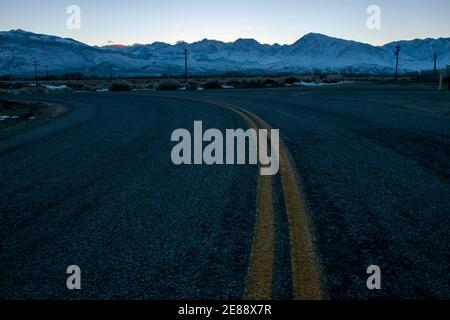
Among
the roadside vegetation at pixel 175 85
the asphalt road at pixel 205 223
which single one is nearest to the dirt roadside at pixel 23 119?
the asphalt road at pixel 205 223

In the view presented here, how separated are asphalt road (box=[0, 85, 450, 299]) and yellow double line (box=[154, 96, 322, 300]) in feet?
0.12

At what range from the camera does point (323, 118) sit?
1130 centimetres

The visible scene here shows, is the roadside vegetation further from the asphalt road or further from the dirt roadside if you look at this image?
the asphalt road

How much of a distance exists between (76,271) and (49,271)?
18 centimetres

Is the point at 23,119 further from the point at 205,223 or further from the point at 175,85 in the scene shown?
the point at 175,85

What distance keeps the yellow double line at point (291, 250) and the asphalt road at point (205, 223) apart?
0.04m

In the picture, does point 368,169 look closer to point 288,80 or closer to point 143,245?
point 143,245

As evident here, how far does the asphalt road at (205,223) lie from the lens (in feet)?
7.86

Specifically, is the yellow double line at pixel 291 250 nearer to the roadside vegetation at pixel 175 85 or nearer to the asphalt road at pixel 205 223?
the asphalt road at pixel 205 223

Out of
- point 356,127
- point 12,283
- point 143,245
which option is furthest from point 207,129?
point 12,283

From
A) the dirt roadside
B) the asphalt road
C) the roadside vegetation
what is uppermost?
the roadside vegetation

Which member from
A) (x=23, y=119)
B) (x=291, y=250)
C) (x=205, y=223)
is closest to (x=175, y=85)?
(x=23, y=119)

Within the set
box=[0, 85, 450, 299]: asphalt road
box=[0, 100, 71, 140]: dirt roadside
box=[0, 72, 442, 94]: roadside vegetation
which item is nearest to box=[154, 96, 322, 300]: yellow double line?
box=[0, 85, 450, 299]: asphalt road

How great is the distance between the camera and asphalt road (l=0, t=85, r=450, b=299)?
240cm
